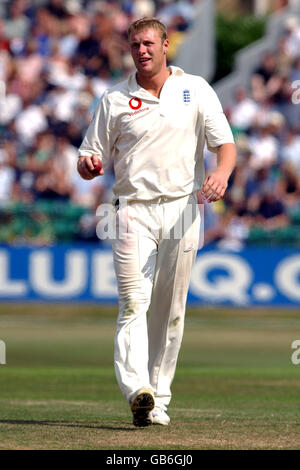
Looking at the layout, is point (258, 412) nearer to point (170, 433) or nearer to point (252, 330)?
point (170, 433)

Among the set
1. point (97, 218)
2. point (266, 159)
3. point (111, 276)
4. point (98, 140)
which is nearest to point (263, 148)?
point (266, 159)

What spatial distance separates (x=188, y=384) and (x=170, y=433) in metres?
4.19

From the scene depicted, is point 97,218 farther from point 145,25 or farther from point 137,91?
point 145,25

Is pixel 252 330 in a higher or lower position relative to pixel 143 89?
lower

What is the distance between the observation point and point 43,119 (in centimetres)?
2069

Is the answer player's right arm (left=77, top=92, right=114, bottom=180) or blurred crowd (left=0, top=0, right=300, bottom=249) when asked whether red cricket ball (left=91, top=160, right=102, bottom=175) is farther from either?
blurred crowd (left=0, top=0, right=300, bottom=249)

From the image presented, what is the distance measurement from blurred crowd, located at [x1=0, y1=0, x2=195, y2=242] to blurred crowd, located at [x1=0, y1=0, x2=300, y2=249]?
0.02 metres

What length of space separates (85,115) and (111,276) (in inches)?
133

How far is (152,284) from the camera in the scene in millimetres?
6871

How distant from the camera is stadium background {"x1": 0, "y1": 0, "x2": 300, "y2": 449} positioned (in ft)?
42.3

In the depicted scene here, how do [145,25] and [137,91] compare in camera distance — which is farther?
[137,91]

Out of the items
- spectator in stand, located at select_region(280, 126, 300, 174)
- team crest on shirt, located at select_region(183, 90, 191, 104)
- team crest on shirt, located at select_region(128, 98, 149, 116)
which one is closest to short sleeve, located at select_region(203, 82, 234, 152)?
team crest on shirt, located at select_region(183, 90, 191, 104)
